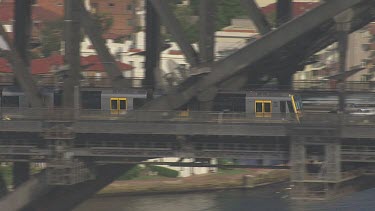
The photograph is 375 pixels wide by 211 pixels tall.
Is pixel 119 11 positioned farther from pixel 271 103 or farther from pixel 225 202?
pixel 271 103

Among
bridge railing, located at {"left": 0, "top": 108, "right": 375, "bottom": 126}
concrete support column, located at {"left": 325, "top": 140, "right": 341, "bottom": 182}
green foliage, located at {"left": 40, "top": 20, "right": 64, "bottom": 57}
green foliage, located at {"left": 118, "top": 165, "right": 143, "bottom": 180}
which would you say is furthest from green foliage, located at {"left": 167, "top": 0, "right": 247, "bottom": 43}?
concrete support column, located at {"left": 325, "top": 140, "right": 341, "bottom": 182}

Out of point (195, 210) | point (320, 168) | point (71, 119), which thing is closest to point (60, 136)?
point (71, 119)

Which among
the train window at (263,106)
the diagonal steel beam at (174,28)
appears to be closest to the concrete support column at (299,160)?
the train window at (263,106)

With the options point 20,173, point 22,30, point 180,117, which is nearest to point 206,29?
point 180,117

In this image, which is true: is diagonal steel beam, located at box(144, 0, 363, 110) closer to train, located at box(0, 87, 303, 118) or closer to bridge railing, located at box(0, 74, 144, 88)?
train, located at box(0, 87, 303, 118)

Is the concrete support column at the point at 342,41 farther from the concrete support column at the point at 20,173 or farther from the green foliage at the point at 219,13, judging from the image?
the green foliage at the point at 219,13

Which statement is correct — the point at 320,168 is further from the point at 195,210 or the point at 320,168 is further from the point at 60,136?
the point at 195,210
